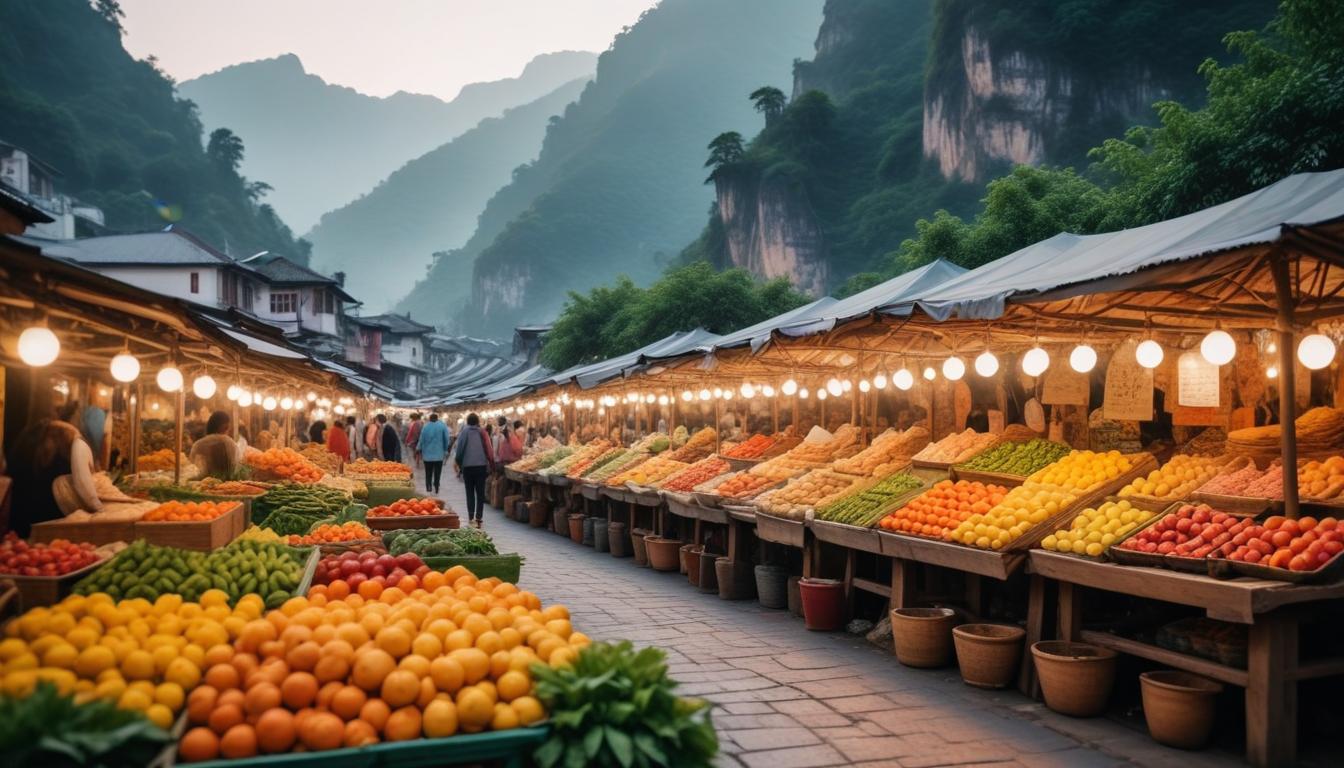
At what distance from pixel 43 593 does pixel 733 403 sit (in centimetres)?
1711

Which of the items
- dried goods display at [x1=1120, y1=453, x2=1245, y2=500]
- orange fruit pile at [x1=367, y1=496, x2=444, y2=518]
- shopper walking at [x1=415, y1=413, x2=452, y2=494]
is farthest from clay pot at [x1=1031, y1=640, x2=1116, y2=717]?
shopper walking at [x1=415, y1=413, x2=452, y2=494]

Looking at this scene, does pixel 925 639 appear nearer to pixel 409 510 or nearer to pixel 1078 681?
pixel 1078 681

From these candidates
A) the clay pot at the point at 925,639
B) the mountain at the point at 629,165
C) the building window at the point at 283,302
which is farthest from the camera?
the mountain at the point at 629,165

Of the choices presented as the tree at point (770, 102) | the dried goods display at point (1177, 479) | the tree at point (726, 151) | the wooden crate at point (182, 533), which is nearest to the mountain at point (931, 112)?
the tree at point (726, 151)

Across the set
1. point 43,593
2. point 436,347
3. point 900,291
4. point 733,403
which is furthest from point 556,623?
point 436,347

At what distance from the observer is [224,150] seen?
73.9m

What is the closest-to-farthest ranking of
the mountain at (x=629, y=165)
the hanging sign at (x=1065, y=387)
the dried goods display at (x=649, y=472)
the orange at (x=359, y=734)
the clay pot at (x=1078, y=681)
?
1. the orange at (x=359, y=734)
2. the clay pot at (x=1078, y=681)
3. the hanging sign at (x=1065, y=387)
4. the dried goods display at (x=649, y=472)
5. the mountain at (x=629, y=165)

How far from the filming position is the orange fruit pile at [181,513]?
20.4 ft

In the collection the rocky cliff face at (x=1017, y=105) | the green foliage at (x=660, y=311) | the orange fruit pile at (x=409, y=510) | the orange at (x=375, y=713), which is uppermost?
the rocky cliff face at (x=1017, y=105)

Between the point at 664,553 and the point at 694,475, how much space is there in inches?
43.6

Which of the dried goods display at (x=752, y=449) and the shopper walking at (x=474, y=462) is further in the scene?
the shopper walking at (x=474, y=462)

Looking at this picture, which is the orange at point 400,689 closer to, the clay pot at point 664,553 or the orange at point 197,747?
the orange at point 197,747

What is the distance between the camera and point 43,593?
13.9ft

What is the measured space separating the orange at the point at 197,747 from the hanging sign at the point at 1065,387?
7.98m
